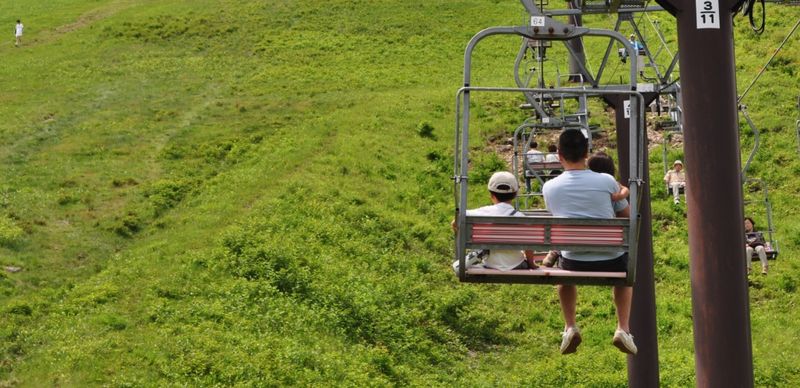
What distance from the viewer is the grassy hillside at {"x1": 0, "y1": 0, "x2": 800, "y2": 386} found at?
20391 millimetres

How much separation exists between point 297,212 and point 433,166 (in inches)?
250

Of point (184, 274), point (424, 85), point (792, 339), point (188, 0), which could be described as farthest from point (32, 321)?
point (188, 0)

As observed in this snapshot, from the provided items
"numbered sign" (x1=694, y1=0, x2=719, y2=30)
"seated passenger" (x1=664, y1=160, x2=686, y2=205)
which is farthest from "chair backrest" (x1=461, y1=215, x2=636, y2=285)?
"seated passenger" (x1=664, y1=160, x2=686, y2=205)

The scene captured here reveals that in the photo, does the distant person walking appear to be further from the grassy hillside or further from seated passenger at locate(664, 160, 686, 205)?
seated passenger at locate(664, 160, 686, 205)

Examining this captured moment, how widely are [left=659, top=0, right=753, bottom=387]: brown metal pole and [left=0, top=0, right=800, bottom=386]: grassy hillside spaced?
1003cm

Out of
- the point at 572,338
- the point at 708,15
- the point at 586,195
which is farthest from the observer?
the point at 708,15

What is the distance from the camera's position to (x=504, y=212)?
944cm

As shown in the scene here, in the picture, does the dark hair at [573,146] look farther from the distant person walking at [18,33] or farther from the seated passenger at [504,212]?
the distant person walking at [18,33]

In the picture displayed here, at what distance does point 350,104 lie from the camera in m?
38.4

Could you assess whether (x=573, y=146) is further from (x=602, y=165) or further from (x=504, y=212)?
(x=504, y=212)

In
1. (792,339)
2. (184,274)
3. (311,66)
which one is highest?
(311,66)

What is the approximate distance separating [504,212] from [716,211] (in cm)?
175

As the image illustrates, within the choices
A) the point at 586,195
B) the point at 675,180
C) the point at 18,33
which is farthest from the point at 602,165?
the point at 18,33

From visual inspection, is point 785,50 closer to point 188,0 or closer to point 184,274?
point 184,274
